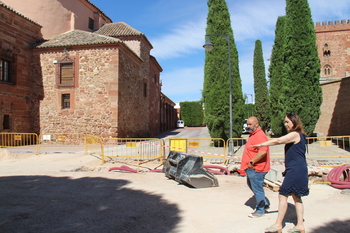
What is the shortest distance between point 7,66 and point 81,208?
15.5 metres

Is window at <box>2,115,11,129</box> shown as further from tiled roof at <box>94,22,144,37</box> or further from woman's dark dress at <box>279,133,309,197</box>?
woman's dark dress at <box>279,133,309,197</box>

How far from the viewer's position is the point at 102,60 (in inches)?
685

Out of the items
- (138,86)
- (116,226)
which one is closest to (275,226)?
(116,226)

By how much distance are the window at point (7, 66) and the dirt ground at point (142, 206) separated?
37.0 ft

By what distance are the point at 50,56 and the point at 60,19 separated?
497 centimetres

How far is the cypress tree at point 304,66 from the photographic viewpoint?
16.7m

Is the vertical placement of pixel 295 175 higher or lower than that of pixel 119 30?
lower

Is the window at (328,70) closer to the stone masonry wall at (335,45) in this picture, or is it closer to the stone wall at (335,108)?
the stone masonry wall at (335,45)

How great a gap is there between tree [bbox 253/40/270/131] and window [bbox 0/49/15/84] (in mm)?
22088

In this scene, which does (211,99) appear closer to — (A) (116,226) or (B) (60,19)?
(A) (116,226)

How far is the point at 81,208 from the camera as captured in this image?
4.85 m

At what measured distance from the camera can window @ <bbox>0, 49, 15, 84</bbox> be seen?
16267 mm

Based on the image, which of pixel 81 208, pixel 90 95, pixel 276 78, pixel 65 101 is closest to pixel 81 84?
pixel 90 95

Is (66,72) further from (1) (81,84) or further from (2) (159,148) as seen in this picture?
(2) (159,148)
